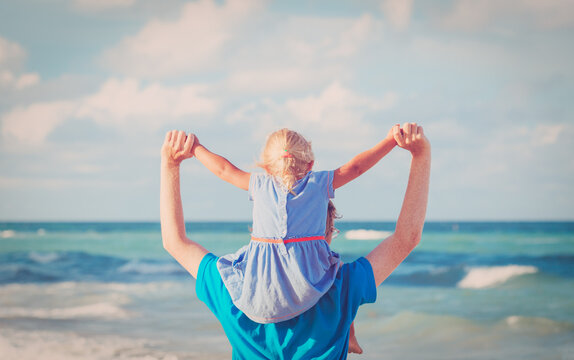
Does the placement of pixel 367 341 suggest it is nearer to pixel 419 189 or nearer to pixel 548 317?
pixel 548 317

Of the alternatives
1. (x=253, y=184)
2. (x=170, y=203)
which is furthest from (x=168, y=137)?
(x=253, y=184)

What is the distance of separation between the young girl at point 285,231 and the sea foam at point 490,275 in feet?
38.1

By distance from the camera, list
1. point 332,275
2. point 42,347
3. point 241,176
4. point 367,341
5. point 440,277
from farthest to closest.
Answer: point 440,277 → point 367,341 → point 42,347 → point 241,176 → point 332,275

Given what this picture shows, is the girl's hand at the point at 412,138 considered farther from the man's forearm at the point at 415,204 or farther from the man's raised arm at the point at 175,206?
the man's raised arm at the point at 175,206

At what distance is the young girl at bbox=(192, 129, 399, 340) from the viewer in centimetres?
158

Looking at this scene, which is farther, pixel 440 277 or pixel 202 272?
pixel 440 277

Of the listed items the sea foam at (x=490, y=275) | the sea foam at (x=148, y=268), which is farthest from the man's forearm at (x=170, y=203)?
the sea foam at (x=148, y=268)

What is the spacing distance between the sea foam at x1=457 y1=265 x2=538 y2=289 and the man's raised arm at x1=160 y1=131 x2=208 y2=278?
38.0 ft

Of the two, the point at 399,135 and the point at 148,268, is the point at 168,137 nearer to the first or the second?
the point at 399,135

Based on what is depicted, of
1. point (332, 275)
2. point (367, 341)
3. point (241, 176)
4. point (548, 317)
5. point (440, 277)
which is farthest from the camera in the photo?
point (440, 277)

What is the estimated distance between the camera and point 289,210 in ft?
5.43

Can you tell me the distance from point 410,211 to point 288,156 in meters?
0.43

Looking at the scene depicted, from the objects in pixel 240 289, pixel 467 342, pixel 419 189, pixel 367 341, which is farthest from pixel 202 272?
pixel 467 342

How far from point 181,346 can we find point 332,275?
478 cm
